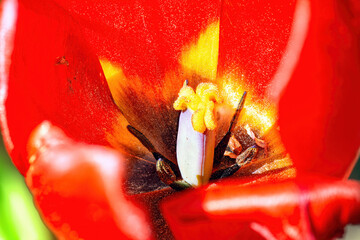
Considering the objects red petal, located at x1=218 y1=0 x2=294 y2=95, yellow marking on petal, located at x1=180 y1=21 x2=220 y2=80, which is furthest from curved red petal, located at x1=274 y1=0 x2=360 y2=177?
yellow marking on petal, located at x1=180 y1=21 x2=220 y2=80

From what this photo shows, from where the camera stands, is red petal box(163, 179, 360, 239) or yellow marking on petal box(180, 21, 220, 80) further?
yellow marking on petal box(180, 21, 220, 80)

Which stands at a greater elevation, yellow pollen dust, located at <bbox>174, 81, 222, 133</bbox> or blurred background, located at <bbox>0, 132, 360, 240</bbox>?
yellow pollen dust, located at <bbox>174, 81, 222, 133</bbox>

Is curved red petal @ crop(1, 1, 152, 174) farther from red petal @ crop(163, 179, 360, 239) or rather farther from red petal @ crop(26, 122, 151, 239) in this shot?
red petal @ crop(163, 179, 360, 239)

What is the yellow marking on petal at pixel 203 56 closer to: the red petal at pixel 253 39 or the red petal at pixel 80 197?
the red petal at pixel 253 39

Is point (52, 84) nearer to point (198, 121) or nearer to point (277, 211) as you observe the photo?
point (198, 121)

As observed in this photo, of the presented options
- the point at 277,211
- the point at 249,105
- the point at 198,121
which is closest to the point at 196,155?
the point at 198,121

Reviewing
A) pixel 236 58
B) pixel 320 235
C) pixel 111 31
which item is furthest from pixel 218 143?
pixel 320 235
